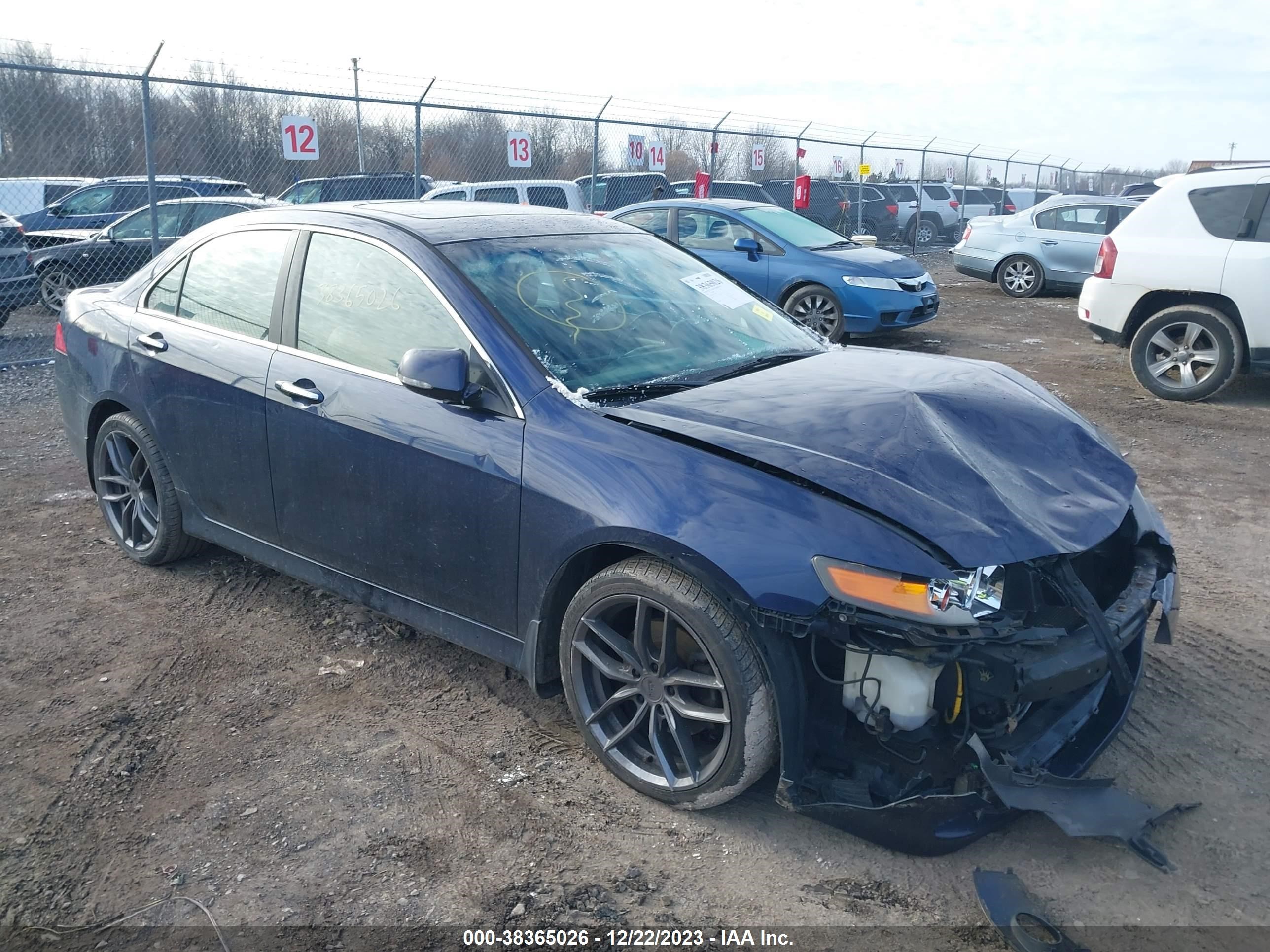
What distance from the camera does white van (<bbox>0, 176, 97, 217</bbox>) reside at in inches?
627

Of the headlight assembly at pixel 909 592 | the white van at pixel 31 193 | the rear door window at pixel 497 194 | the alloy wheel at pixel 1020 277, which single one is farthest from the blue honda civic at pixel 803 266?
the white van at pixel 31 193

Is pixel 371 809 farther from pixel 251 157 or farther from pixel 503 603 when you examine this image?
pixel 251 157

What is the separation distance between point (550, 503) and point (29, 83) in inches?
439

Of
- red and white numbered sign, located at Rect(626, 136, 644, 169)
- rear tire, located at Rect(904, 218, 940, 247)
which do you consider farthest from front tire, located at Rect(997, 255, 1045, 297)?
rear tire, located at Rect(904, 218, 940, 247)

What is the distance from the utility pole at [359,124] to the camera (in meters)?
10.4

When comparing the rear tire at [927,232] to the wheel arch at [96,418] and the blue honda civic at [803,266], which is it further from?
the wheel arch at [96,418]

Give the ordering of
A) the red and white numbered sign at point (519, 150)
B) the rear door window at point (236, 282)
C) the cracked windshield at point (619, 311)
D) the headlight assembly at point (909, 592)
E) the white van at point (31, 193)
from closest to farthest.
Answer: the headlight assembly at point (909, 592) < the cracked windshield at point (619, 311) < the rear door window at point (236, 282) < the red and white numbered sign at point (519, 150) < the white van at point (31, 193)

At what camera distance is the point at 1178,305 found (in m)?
8.16

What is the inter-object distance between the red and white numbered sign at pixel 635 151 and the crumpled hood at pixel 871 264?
15.3 ft

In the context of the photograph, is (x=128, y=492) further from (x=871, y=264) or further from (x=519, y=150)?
(x=519, y=150)

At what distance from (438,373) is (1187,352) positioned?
7241 millimetres

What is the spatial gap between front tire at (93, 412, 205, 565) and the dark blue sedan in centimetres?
11

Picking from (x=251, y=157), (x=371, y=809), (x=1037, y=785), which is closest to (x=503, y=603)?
(x=371, y=809)

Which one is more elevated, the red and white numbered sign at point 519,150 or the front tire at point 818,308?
the red and white numbered sign at point 519,150
